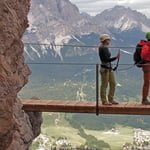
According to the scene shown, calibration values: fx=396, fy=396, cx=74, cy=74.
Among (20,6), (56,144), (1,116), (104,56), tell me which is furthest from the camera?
(56,144)

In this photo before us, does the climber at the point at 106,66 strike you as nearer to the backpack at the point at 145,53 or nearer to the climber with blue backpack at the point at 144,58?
the climber with blue backpack at the point at 144,58

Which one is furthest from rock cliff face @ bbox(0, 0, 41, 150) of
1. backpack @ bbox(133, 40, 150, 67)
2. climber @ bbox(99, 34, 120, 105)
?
backpack @ bbox(133, 40, 150, 67)

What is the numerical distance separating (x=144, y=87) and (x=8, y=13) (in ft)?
20.8

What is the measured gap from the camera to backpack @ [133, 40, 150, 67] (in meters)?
13.1

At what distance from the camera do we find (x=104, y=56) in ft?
42.7

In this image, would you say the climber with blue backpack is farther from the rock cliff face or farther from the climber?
the rock cliff face

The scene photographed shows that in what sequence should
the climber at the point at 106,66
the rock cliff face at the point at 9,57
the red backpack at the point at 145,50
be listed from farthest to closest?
the red backpack at the point at 145,50
the climber at the point at 106,66
the rock cliff face at the point at 9,57

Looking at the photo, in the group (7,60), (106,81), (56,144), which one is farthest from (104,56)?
(56,144)

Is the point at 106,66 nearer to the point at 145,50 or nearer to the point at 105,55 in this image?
the point at 105,55

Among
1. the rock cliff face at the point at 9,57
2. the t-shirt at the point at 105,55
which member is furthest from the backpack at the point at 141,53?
the rock cliff face at the point at 9,57

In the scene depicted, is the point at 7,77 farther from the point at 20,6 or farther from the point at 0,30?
the point at 20,6

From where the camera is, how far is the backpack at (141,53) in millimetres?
13072

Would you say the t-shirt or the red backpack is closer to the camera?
the t-shirt

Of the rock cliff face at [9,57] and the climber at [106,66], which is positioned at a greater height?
the rock cliff face at [9,57]
